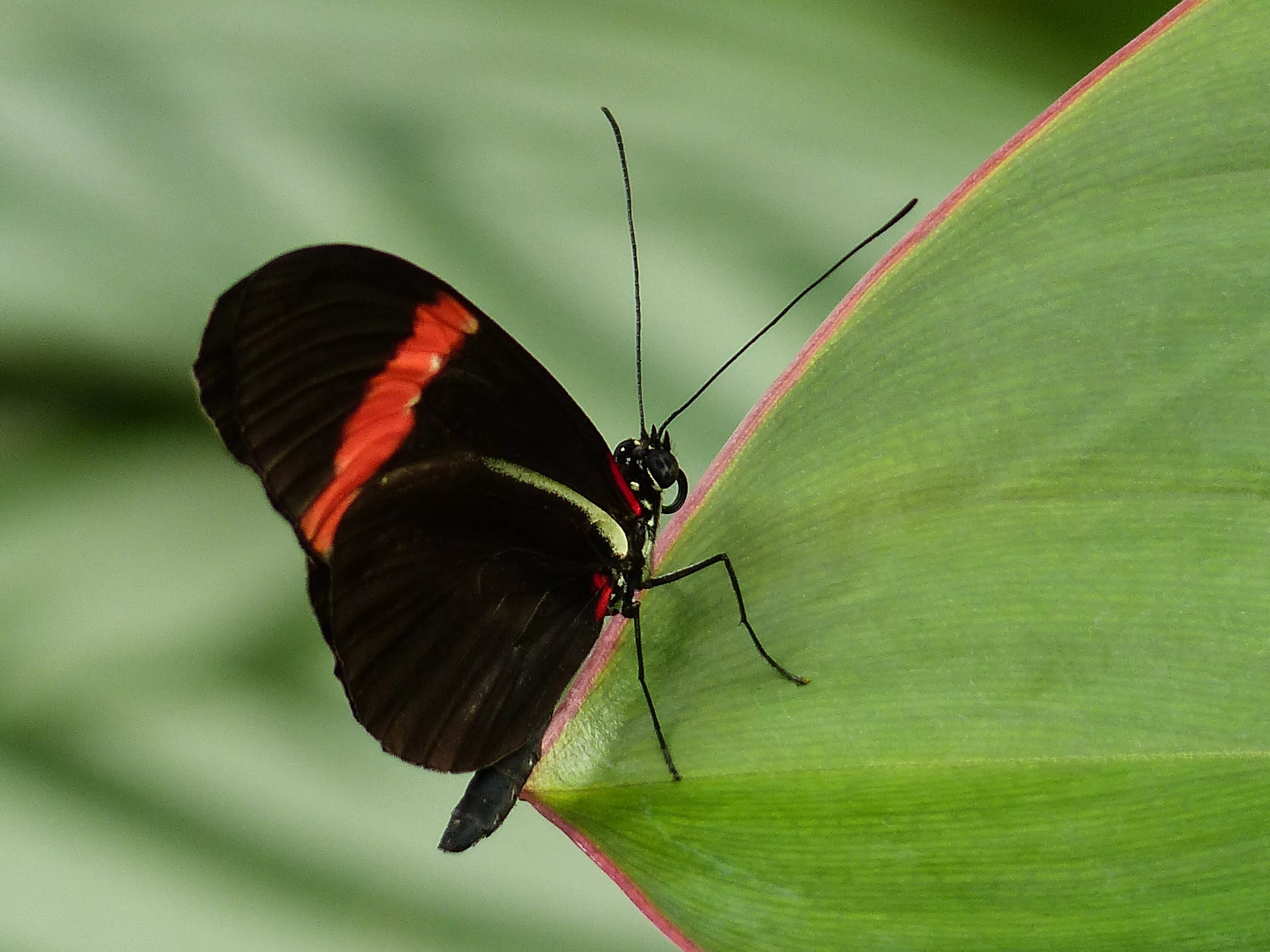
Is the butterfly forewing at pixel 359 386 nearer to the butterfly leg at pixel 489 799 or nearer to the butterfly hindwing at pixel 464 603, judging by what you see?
the butterfly hindwing at pixel 464 603

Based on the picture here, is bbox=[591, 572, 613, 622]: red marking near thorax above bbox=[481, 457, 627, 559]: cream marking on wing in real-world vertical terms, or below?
below

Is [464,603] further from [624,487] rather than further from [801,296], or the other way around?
[801,296]

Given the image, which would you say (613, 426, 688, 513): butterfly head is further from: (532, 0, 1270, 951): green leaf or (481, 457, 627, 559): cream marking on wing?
(532, 0, 1270, 951): green leaf

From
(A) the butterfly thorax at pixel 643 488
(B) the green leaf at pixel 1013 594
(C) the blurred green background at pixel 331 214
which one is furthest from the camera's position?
(C) the blurred green background at pixel 331 214

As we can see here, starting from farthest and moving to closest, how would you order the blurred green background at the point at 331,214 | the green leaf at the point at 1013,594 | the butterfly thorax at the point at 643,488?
the blurred green background at the point at 331,214 → the butterfly thorax at the point at 643,488 → the green leaf at the point at 1013,594

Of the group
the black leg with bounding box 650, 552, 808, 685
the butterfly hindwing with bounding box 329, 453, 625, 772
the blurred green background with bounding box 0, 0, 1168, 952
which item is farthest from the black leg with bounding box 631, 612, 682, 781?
the blurred green background with bounding box 0, 0, 1168, 952

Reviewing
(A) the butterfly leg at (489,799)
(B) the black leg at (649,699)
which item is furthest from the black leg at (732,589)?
(A) the butterfly leg at (489,799)

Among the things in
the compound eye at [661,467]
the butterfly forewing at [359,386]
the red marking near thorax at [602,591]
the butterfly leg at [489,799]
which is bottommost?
the butterfly leg at [489,799]
